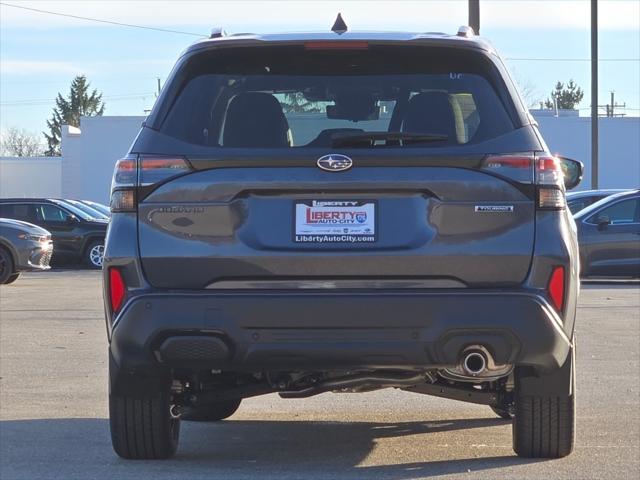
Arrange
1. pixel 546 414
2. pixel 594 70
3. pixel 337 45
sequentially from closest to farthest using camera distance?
pixel 337 45 < pixel 546 414 < pixel 594 70

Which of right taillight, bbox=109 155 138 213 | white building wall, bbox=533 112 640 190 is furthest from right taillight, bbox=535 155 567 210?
white building wall, bbox=533 112 640 190

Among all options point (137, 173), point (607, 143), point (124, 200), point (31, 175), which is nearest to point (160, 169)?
point (137, 173)

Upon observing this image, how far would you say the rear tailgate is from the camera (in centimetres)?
518

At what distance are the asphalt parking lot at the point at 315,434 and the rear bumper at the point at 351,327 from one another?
37.2 inches

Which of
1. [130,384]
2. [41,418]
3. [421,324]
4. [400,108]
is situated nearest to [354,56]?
[400,108]

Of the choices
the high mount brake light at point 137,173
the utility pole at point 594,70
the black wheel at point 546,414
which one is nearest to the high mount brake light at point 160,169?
the high mount brake light at point 137,173

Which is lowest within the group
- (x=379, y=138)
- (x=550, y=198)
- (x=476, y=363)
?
(x=476, y=363)

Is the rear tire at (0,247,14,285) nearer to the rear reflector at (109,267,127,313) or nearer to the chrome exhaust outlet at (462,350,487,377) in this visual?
the rear reflector at (109,267,127,313)

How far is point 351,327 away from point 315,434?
2316mm

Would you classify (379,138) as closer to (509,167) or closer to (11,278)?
(509,167)

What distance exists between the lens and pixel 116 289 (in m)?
5.38

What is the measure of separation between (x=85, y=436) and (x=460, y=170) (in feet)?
10.4

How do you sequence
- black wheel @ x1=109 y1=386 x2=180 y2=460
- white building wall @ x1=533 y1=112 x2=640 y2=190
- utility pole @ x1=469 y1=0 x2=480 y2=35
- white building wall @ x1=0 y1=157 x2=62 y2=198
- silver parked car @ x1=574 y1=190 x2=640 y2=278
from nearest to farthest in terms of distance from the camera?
black wheel @ x1=109 y1=386 x2=180 y2=460
silver parked car @ x1=574 y1=190 x2=640 y2=278
utility pole @ x1=469 y1=0 x2=480 y2=35
white building wall @ x1=533 y1=112 x2=640 y2=190
white building wall @ x1=0 y1=157 x2=62 y2=198

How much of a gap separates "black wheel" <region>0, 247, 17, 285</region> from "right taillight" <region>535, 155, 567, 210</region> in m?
16.1
